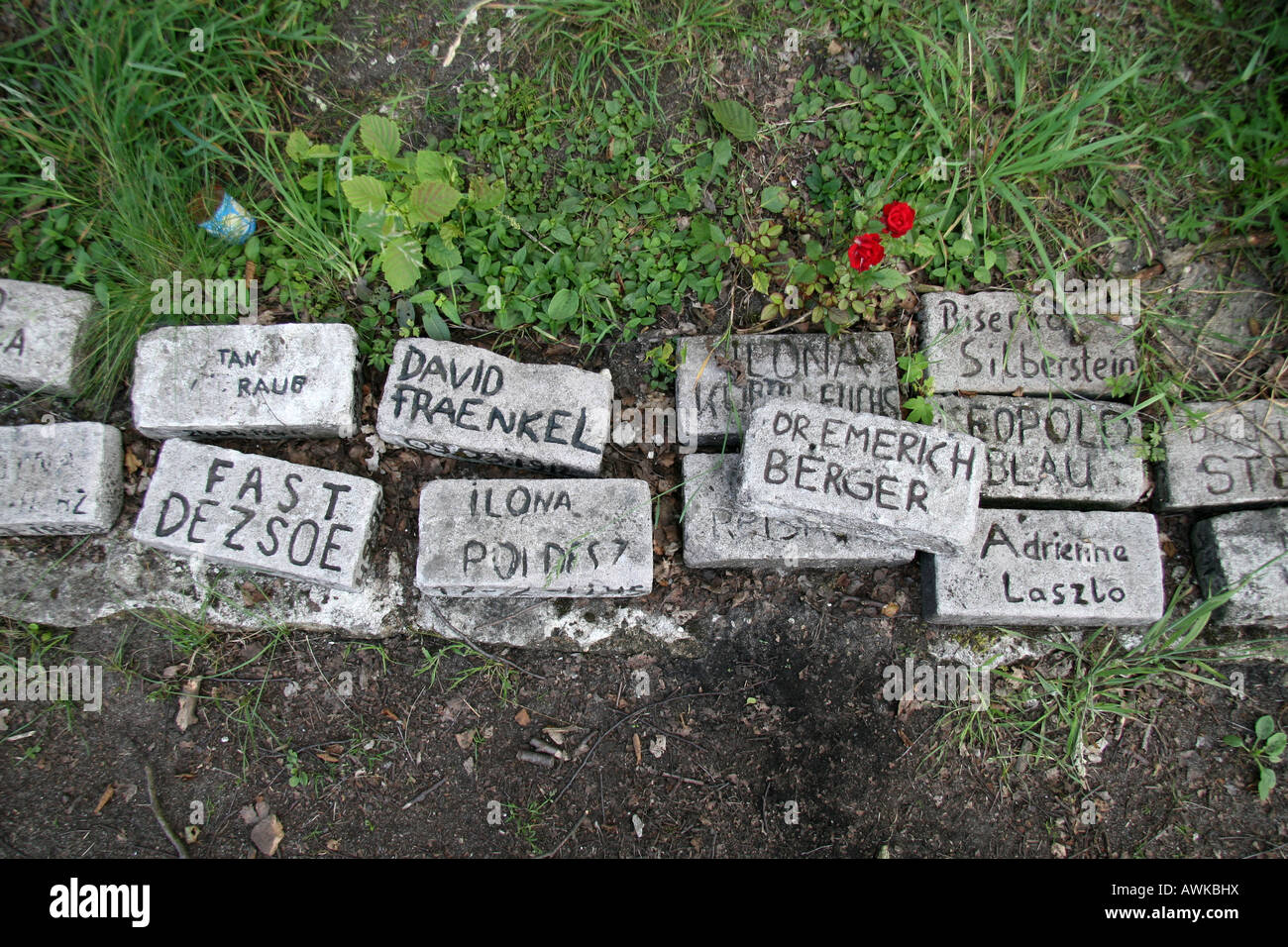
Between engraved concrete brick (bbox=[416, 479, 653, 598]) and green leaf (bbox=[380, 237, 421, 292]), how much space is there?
0.83 m

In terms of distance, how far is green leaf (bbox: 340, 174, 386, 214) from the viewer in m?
2.92

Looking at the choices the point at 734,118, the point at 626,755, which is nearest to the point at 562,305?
the point at 734,118

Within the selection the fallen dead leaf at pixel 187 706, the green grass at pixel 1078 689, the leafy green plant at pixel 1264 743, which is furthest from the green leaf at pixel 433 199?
the leafy green plant at pixel 1264 743

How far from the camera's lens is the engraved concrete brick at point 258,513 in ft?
9.37

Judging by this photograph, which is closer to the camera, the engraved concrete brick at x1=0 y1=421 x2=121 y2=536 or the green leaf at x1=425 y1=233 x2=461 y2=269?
the engraved concrete brick at x1=0 y1=421 x2=121 y2=536

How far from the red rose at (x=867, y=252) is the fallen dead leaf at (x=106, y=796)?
3619 mm

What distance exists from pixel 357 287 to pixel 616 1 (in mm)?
1708

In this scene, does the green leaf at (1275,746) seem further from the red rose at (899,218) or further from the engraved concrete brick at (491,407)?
the engraved concrete brick at (491,407)

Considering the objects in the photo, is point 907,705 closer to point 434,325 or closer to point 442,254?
point 434,325

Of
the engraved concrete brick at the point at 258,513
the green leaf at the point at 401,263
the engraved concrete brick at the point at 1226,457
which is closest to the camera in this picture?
the engraved concrete brick at the point at 258,513

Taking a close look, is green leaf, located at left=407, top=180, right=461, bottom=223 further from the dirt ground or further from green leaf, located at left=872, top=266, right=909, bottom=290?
green leaf, located at left=872, top=266, right=909, bottom=290

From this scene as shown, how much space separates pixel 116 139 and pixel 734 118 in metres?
2.70

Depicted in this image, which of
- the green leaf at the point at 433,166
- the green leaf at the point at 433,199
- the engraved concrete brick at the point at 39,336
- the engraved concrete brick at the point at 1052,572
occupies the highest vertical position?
the green leaf at the point at 433,166

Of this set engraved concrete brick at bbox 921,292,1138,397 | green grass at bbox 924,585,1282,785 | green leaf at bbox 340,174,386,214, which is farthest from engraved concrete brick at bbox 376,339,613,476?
green grass at bbox 924,585,1282,785
